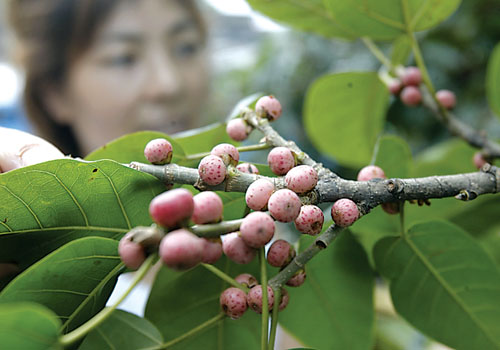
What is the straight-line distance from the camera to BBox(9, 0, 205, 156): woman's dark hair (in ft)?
6.06

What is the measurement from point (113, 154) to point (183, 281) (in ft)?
0.47

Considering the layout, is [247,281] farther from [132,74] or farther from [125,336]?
[132,74]

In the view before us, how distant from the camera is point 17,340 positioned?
24 cm

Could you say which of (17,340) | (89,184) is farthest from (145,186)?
(17,340)

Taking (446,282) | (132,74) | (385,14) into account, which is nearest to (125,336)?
(446,282)

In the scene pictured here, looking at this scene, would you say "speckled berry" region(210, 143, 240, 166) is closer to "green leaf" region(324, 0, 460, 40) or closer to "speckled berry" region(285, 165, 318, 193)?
"speckled berry" region(285, 165, 318, 193)

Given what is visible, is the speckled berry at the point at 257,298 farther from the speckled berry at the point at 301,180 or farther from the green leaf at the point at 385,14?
the green leaf at the point at 385,14

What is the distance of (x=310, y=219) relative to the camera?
32 centimetres

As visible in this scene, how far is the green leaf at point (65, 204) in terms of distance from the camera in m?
0.32

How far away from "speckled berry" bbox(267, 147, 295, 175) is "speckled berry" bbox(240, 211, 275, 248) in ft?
0.25

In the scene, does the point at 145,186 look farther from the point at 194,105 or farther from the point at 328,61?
the point at 194,105

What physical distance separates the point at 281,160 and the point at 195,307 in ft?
0.57

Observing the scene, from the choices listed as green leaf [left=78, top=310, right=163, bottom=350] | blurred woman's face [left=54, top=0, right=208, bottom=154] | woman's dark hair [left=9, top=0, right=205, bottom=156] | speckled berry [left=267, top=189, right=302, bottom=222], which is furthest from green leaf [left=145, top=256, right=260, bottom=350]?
woman's dark hair [left=9, top=0, right=205, bottom=156]

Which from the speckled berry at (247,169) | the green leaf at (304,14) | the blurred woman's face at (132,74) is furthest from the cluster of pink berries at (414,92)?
the blurred woman's face at (132,74)
